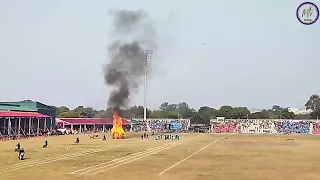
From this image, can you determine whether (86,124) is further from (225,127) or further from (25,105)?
(225,127)

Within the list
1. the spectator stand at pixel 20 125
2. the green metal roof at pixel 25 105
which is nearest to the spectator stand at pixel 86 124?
the spectator stand at pixel 20 125

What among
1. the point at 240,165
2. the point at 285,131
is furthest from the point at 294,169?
the point at 285,131

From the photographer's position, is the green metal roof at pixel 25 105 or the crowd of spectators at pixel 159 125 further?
the crowd of spectators at pixel 159 125

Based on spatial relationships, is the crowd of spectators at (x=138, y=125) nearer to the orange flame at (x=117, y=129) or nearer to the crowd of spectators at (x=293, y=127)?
the crowd of spectators at (x=293, y=127)

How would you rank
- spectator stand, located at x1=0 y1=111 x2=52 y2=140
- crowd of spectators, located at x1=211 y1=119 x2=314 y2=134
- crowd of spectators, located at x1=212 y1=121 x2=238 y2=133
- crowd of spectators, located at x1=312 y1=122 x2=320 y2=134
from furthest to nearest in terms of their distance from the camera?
crowd of spectators, located at x1=212 y1=121 x2=238 y2=133
crowd of spectators, located at x1=211 y1=119 x2=314 y2=134
crowd of spectators, located at x1=312 y1=122 x2=320 y2=134
spectator stand, located at x1=0 y1=111 x2=52 y2=140

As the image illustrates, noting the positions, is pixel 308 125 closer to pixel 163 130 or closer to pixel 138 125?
pixel 163 130

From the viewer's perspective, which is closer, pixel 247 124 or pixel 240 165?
pixel 240 165

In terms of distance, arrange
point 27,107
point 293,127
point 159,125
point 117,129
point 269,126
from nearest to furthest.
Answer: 1. point 117,129
2. point 27,107
3. point 293,127
4. point 269,126
5. point 159,125

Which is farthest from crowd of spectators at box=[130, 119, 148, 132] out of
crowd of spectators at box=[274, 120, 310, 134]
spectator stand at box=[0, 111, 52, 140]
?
crowd of spectators at box=[274, 120, 310, 134]

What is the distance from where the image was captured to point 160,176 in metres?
30.8

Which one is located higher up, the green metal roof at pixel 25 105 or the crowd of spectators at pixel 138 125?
the green metal roof at pixel 25 105

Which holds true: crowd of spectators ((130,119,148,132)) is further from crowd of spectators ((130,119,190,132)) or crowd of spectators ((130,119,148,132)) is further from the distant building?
the distant building

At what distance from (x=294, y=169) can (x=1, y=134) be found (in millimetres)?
75244

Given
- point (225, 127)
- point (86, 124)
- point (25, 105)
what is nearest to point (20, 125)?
point (25, 105)
